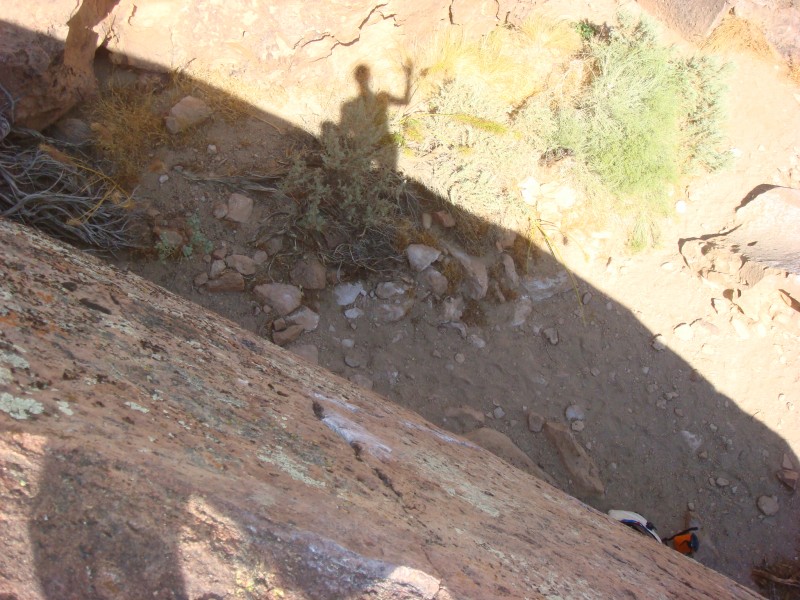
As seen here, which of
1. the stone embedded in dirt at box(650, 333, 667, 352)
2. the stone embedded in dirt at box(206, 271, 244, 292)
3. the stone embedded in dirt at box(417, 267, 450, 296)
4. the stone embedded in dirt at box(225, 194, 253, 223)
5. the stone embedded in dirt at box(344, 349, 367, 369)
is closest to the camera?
the stone embedded in dirt at box(206, 271, 244, 292)

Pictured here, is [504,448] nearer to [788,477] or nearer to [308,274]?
[308,274]

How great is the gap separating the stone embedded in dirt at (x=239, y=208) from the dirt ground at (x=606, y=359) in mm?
53

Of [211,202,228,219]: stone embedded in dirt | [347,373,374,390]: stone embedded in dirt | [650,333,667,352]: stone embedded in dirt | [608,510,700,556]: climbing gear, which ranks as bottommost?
[608,510,700,556]: climbing gear

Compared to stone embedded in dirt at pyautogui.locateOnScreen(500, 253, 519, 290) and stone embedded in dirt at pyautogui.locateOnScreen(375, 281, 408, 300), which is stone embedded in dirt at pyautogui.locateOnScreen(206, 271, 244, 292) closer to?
stone embedded in dirt at pyautogui.locateOnScreen(375, 281, 408, 300)

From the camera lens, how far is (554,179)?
4.20 meters

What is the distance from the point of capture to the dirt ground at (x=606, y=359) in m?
3.38

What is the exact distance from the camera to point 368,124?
12.4ft

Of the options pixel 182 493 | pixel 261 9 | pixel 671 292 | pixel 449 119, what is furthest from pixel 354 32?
pixel 182 493

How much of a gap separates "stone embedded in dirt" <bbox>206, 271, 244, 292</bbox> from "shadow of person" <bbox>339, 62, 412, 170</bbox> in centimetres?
110

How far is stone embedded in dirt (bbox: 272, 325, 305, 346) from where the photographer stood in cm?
327

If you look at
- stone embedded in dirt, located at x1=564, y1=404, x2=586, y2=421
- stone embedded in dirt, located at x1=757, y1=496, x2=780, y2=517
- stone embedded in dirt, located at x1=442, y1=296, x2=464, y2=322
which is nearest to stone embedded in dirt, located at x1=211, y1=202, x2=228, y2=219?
stone embedded in dirt, located at x1=442, y1=296, x2=464, y2=322

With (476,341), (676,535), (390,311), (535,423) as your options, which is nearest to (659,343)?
(535,423)

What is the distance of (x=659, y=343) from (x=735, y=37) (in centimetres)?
286

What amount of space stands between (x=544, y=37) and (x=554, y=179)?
1216mm
